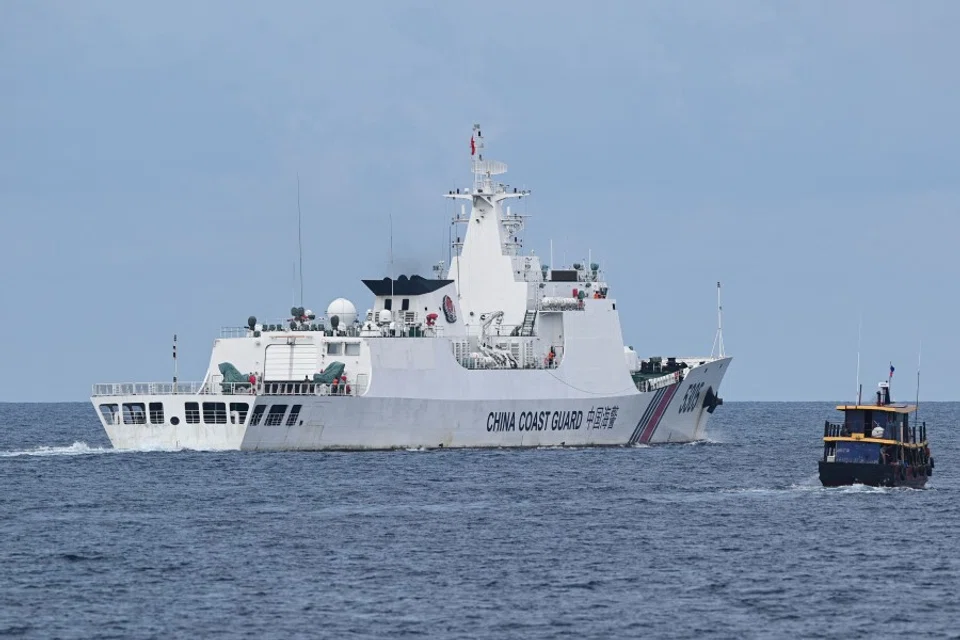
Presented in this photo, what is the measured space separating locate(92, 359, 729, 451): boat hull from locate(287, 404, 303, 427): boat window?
3 cm

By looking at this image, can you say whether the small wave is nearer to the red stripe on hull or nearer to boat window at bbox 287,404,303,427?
boat window at bbox 287,404,303,427

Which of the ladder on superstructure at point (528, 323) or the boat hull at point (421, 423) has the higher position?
the ladder on superstructure at point (528, 323)

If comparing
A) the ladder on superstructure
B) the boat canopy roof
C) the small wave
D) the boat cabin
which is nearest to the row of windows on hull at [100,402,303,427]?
the small wave

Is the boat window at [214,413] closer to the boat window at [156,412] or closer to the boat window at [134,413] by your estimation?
the boat window at [156,412]

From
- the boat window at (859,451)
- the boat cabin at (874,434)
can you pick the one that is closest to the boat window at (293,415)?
the boat cabin at (874,434)

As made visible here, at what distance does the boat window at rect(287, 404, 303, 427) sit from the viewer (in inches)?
2237

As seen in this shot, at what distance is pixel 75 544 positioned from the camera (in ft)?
123

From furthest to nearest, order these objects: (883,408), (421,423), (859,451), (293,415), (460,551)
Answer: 1. (421,423)
2. (293,415)
3. (859,451)
4. (883,408)
5. (460,551)

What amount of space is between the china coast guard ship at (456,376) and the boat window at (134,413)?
4 centimetres

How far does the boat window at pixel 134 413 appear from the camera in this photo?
57.2 m

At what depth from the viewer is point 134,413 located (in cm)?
5750

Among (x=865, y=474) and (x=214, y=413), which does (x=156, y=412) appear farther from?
(x=865, y=474)

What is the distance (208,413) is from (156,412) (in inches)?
74.4

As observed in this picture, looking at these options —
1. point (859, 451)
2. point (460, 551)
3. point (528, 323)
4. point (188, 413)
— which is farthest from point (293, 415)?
point (460, 551)
